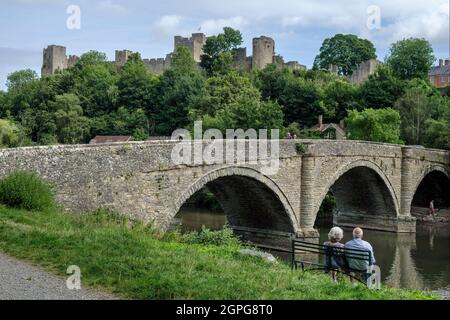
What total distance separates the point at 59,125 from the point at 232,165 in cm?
3575

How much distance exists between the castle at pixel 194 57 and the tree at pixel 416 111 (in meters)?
25.8

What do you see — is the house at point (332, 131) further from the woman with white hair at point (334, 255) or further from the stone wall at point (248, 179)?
the woman with white hair at point (334, 255)

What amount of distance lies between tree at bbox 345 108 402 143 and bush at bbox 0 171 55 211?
30.2 meters

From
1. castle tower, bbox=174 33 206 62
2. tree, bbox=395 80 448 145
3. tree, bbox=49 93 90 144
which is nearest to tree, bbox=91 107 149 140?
tree, bbox=49 93 90 144

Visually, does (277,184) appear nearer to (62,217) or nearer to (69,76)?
(62,217)

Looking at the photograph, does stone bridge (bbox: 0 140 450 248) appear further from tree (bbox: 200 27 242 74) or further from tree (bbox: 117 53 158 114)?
tree (bbox: 200 27 242 74)

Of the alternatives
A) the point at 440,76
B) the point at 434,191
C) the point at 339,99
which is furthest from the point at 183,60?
the point at 434,191

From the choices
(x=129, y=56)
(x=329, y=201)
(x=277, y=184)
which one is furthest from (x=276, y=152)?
(x=129, y=56)

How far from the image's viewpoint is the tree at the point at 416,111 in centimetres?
4353

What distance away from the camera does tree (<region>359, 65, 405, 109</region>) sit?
5056 cm

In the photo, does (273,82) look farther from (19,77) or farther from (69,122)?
(19,77)

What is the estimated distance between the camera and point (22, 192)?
13.2m

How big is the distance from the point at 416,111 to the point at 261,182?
84.6 ft

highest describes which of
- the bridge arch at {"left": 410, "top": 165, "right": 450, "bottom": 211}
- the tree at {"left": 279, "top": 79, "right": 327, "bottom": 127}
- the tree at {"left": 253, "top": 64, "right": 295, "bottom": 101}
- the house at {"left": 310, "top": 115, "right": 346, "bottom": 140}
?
the tree at {"left": 253, "top": 64, "right": 295, "bottom": 101}
